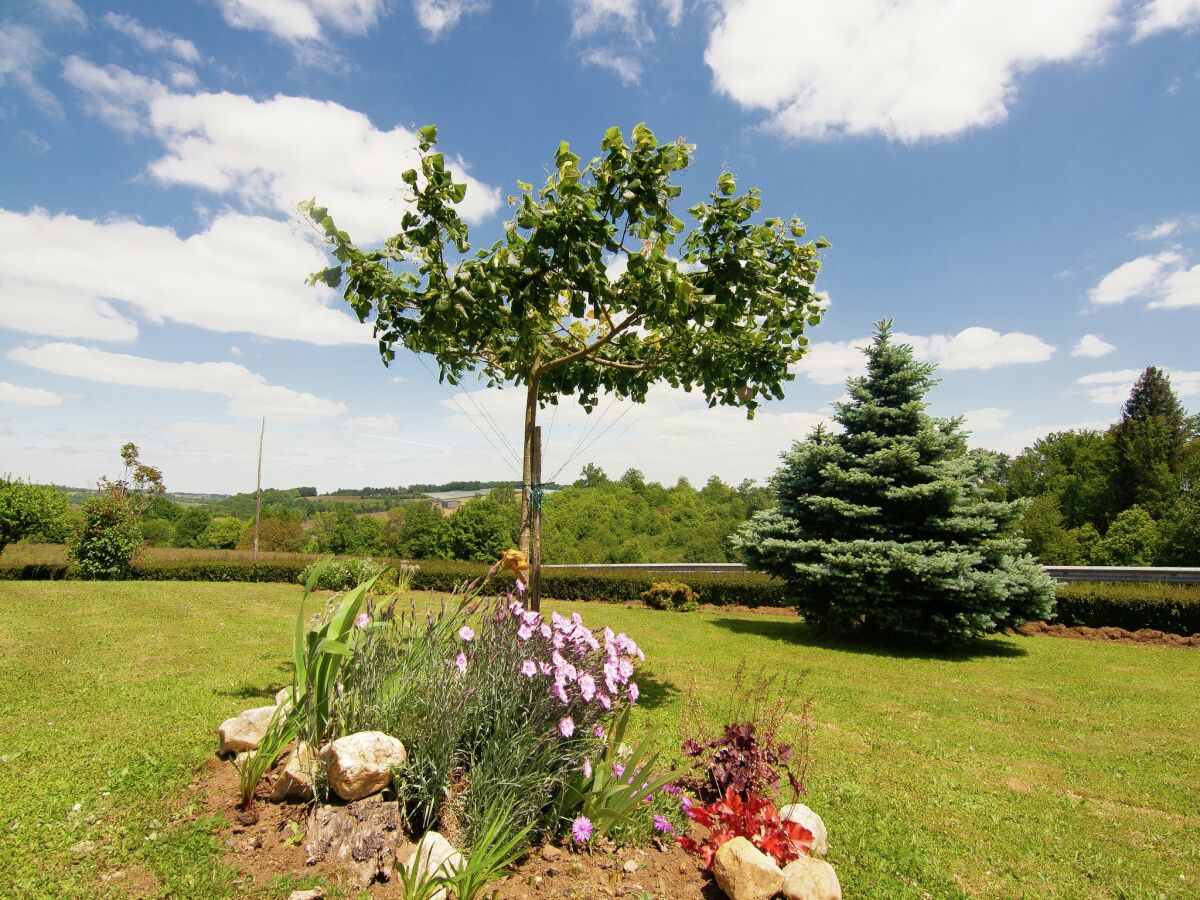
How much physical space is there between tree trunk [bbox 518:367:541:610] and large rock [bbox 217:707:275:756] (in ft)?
7.53

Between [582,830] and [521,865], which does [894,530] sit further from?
[521,865]

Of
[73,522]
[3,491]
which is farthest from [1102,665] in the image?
[3,491]

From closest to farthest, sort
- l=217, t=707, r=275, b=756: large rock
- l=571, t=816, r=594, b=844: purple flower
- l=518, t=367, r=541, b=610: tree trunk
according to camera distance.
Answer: l=571, t=816, r=594, b=844: purple flower, l=217, t=707, r=275, b=756: large rock, l=518, t=367, r=541, b=610: tree trunk

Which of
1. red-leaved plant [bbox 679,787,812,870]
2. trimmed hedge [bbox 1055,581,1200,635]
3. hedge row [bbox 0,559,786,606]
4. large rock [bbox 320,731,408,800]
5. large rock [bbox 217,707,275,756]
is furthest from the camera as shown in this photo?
hedge row [bbox 0,559,786,606]

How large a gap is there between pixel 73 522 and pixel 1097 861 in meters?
22.4

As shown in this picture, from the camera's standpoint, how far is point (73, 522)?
1695 cm

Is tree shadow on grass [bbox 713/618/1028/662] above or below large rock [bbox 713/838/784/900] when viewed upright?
below

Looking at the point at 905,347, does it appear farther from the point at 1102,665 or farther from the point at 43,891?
the point at 43,891

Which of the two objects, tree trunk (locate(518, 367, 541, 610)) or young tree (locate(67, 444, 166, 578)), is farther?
young tree (locate(67, 444, 166, 578))

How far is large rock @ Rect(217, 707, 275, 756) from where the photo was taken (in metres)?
3.15

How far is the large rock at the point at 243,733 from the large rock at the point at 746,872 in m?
2.37

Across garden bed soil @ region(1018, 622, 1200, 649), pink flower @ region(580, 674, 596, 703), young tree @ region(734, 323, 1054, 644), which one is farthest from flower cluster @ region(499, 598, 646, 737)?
garden bed soil @ region(1018, 622, 1200, 649)

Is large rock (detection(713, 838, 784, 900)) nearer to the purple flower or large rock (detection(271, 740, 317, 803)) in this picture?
the purple flower

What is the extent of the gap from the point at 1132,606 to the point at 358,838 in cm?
1391
